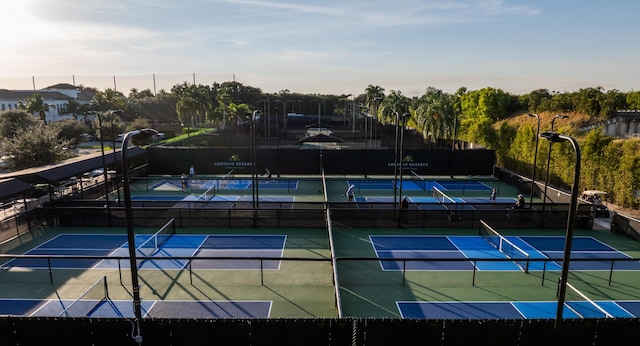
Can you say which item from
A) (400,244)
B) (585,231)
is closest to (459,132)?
(585,231)

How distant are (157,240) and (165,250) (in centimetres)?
122

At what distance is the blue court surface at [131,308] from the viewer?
12461mm

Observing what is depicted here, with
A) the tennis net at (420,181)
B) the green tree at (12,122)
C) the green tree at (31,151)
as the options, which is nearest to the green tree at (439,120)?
the tennis net at (420,181)

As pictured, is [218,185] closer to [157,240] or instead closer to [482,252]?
[157,240]

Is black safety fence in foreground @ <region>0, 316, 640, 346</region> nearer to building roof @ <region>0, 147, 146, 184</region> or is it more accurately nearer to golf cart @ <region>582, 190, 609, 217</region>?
golf cart @ <region>582, 190, 609, 217</region>

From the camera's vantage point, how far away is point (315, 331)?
9.50m

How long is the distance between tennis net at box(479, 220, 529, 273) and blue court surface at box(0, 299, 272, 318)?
36.2ft

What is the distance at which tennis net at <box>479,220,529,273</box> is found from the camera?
16844 mm

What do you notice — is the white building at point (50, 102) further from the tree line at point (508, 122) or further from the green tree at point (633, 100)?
the green tree at point (633, 100)

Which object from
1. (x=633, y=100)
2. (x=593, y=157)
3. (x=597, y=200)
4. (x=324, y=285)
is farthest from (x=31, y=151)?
(x=633, y=100)

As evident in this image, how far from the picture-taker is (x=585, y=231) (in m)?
21.8

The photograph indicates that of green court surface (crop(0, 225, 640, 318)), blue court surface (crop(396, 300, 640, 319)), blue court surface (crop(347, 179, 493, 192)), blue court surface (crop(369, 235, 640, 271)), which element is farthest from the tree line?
blue court surface (crop(396, 300, 640, 319))

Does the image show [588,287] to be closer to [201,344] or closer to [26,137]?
[201,344]

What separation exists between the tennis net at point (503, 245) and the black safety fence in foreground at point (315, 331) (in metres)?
6.71
